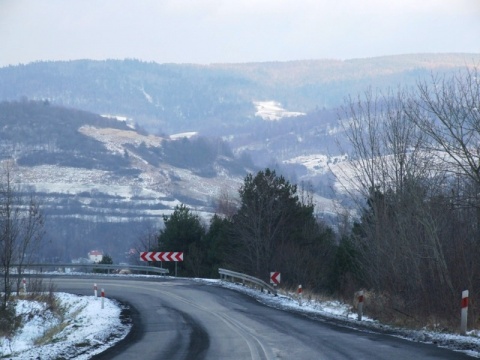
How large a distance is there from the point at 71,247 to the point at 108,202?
33.9 meters

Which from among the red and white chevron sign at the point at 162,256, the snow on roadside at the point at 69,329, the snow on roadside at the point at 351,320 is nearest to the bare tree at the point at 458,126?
the snow on roadside at the point at 351,320

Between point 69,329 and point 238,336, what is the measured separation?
670cm

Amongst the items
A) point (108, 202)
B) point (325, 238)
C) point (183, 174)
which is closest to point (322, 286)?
point (325, 238)

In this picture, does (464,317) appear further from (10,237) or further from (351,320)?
(10,237)

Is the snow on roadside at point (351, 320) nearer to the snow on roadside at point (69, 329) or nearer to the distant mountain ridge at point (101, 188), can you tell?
the snow on roadside at point (69, 329)

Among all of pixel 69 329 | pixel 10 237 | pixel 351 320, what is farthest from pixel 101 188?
pixel 351 320

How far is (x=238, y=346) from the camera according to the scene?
18.4m

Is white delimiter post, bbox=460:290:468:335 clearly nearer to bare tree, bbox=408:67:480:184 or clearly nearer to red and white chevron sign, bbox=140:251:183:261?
bare tree, bbox=408:67:480:184

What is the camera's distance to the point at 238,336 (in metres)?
20.5

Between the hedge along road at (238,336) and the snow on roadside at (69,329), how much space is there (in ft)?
1.86

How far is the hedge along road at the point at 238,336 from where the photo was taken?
55.7ft

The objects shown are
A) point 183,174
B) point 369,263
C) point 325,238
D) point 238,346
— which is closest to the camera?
point 238,346

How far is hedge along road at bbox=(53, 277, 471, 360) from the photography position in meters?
17.0

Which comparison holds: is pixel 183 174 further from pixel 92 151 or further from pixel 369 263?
pixel 369 263
